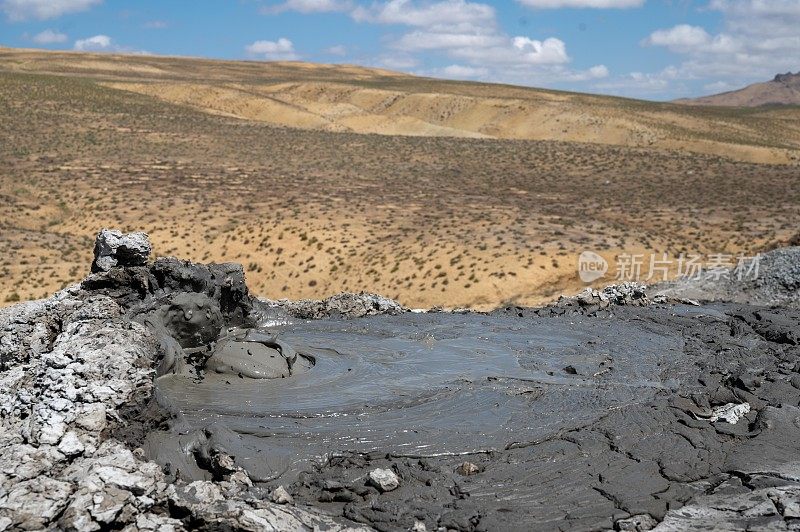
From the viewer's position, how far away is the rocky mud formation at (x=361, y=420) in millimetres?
5508

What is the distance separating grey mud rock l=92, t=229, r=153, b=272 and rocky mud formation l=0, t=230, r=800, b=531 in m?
0.03

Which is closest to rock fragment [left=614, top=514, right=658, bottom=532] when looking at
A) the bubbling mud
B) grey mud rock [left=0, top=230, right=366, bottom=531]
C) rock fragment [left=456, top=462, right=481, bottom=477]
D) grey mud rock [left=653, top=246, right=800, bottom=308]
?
rock fragment [left=456, top=462, right=481, bottom=477]

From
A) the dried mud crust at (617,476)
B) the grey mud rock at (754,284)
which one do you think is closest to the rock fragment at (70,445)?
the dried mud crust at (617,476)

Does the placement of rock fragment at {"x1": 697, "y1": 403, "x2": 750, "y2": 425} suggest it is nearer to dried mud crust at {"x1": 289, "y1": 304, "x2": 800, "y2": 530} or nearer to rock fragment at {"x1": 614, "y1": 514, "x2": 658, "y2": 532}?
dried mud crust at {"x1": 289, "y1": 304, "x2": 800, "y2": 530}

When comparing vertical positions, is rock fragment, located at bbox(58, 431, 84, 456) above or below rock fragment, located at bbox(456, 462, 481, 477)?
above

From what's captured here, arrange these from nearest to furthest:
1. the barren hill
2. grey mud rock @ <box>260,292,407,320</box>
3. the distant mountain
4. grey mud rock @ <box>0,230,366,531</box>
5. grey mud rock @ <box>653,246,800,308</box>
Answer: grey mud rock @ <box>0,230,366,531</box>, grey mud rock @ <box>260,292,407,320</box>, grey mud rock @ <box>653,246,800,308</box>, the barren hill, the distant mountain

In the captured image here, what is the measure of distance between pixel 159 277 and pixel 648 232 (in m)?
17.2

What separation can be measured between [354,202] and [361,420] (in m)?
20.1

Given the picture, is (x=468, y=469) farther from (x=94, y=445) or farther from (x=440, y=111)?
(x=440, y=111)

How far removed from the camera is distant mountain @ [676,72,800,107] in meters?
179

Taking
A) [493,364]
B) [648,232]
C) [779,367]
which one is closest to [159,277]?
[493,364]

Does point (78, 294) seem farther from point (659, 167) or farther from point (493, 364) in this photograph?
point (659, 167)

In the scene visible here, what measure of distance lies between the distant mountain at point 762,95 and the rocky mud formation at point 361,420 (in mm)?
186628

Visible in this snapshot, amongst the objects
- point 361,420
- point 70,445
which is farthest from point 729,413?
point 70,445
